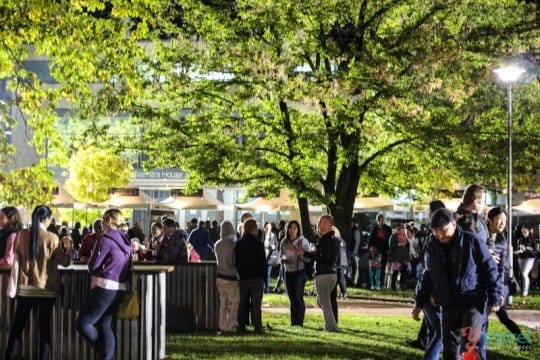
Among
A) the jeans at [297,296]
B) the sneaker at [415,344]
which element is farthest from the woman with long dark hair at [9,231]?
the sneaker at [415,344]

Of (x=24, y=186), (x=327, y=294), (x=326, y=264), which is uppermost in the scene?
(x=24, y=186)

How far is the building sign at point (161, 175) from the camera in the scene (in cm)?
5894

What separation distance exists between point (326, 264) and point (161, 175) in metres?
45.5

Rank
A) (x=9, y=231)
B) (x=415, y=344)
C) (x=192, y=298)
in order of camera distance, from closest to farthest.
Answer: (x=9, y=231), (x=415, y=344), (x=192, y=298)

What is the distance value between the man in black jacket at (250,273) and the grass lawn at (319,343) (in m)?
0.35

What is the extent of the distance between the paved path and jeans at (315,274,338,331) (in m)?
3.85

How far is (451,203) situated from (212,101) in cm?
1043

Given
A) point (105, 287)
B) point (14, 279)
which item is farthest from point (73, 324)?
point (105, 287)

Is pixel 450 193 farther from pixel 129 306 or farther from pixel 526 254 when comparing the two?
pixel 129 306

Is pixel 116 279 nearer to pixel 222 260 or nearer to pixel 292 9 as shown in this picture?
pixel 222 260

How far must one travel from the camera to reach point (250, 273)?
1511 cm

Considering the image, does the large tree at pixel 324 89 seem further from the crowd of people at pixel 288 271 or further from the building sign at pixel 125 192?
the building sign at pixel 125 192

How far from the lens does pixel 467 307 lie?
27.5 ft

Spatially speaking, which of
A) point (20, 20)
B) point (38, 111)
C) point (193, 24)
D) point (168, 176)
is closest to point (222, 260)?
point (38, 111)
